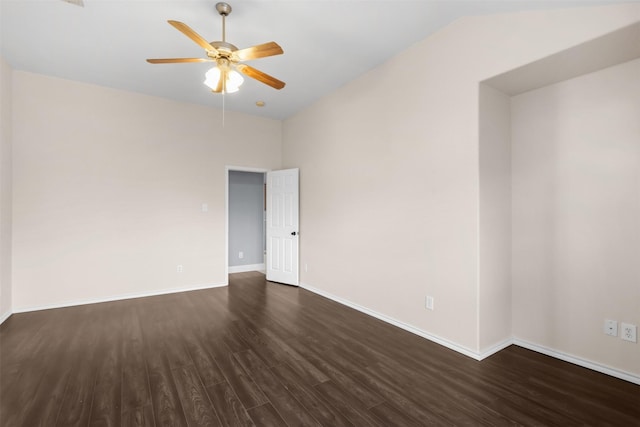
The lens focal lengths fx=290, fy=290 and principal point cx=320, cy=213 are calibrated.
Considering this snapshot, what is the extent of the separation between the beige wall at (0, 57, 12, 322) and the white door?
3467mm

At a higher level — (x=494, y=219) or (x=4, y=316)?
(x=494, y=219)

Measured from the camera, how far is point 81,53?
3297 millimetres

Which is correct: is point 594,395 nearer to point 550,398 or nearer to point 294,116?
point 550,398

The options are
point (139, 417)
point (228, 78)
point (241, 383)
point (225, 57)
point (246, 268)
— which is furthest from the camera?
point (246, 268)

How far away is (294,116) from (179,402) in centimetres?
463

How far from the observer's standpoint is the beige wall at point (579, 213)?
88.0 inches

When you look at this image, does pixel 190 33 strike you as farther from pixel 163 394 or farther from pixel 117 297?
pixel 117 297

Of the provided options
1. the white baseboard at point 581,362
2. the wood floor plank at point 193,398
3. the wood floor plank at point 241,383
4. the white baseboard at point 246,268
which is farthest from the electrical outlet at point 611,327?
the white baseboard at point 246,268

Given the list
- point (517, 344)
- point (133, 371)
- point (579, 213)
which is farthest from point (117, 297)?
point (579, 213)

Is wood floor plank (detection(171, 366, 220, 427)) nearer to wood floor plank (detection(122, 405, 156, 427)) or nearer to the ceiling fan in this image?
wood floor plank (detection(122, 405, 156, 427))

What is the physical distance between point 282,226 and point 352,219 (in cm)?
177

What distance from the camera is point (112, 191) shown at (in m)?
4.25

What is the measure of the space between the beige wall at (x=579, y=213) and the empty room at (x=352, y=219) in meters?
0.02

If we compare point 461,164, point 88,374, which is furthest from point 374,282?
point 88,374
